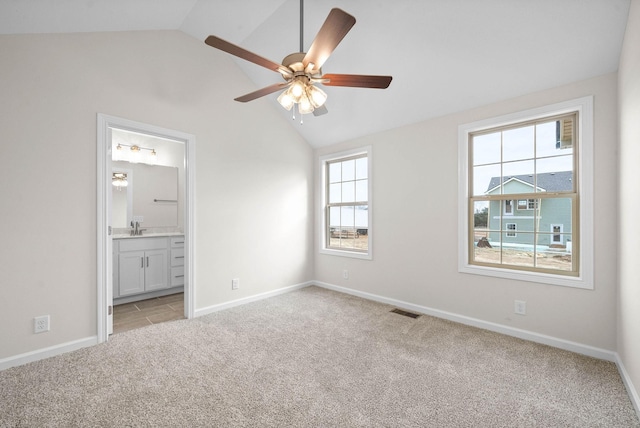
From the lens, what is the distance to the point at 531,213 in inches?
110

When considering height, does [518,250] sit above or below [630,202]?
below

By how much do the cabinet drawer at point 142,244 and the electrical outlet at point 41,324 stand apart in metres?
1.54

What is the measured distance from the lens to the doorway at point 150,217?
122 inches

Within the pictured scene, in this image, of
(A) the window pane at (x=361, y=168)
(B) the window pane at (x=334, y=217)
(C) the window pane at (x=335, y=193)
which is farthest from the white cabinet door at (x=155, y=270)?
(A) the window pane at (x=361, y=168)

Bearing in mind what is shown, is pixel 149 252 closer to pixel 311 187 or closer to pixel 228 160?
pixel 228 160

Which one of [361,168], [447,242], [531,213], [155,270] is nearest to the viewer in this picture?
[531,213]

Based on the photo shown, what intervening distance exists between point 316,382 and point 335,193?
302cm

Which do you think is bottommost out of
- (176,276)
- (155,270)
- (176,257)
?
(176,276)

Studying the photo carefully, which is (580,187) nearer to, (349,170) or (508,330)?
(508,330)

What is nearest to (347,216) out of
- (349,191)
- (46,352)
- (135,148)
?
(349,191)

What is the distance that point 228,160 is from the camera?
3.63 metres

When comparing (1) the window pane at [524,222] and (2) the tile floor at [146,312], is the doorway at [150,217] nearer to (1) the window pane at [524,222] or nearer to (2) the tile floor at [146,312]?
(2) the tile floor at [146,312]

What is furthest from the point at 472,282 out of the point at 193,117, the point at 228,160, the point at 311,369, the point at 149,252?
the point at 149,252

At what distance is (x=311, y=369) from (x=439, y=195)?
230 cm
